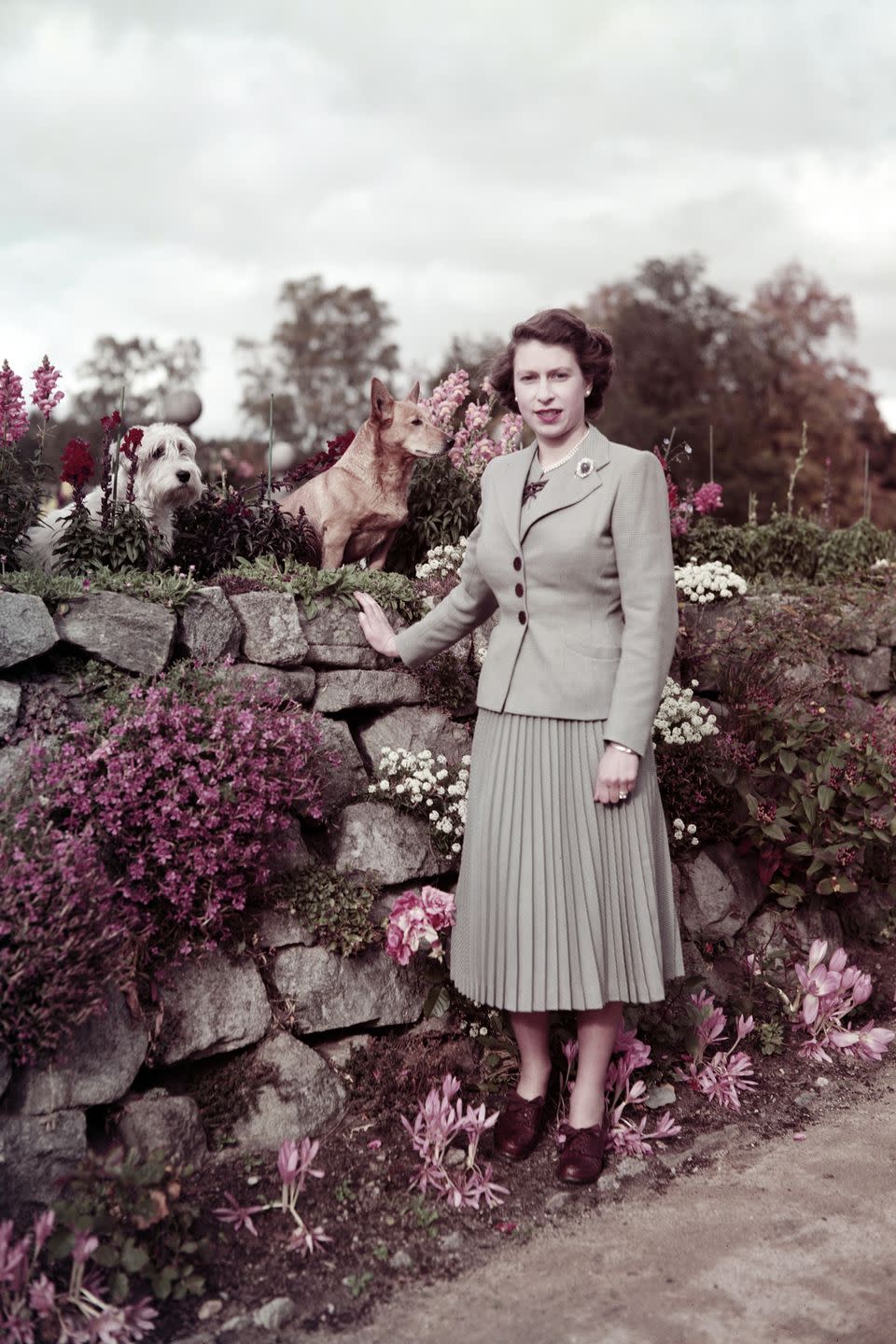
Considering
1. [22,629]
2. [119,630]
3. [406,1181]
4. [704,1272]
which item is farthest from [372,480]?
[704,1272]

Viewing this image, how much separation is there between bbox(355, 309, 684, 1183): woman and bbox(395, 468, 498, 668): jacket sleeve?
0.54ft

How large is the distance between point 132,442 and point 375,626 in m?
1.26

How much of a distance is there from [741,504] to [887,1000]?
23312 mm

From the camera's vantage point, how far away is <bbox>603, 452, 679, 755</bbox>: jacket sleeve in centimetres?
335

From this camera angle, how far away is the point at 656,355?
3173 centimetres

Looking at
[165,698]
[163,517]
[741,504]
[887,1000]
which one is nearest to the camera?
[165,698]

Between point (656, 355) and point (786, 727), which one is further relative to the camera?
point (656, 355)

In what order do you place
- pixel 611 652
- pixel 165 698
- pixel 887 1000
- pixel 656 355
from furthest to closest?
1. pixel 656 355
2. pixel 887 1000
3. pixel 165 698
4. pixel 611 652

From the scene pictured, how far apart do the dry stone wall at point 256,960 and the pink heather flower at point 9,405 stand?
97 centimetres

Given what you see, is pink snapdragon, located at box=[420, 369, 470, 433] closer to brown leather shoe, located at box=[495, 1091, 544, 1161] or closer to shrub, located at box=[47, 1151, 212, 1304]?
brown leather shoe, located at box=[495, 1091, 544, 1161]

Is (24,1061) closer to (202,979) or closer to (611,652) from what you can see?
(202,979)

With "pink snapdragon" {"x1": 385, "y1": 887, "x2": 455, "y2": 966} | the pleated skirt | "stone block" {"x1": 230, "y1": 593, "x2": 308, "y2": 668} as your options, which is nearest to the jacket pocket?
the pleated skirt

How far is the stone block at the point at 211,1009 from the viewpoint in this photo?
3.57 metres

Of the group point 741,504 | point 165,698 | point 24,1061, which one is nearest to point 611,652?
point 165,698
